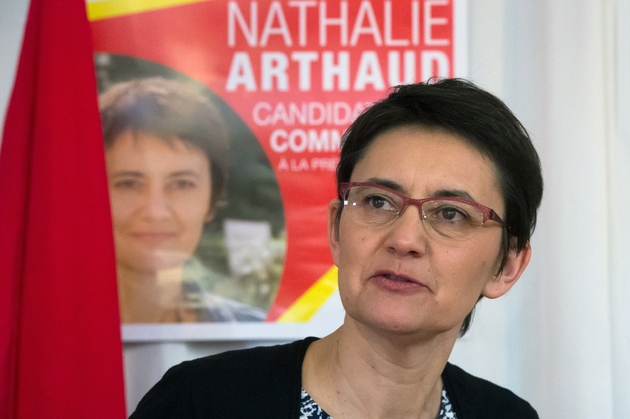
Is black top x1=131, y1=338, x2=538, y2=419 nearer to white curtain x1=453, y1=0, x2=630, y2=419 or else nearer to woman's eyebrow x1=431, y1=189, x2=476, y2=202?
woman's eyebrow x1=431, y1=189, x2=476, y2=202

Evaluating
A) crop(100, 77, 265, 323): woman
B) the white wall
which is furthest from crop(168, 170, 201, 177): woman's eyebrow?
the white wall

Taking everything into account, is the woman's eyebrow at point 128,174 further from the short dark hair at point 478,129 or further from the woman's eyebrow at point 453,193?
the woman's eyebrow at point 453,193

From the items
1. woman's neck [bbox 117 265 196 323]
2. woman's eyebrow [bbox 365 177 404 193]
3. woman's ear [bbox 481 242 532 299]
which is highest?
woman's eyebrow [bbox 365 177 404 193]

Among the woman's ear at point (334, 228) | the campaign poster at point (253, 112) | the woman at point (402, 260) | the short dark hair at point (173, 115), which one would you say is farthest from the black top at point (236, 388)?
the short dark hair at point (173, 115)

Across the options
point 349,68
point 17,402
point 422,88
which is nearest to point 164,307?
point 17,402

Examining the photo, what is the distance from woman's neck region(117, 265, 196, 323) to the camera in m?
1.93

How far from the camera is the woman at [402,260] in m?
1.16

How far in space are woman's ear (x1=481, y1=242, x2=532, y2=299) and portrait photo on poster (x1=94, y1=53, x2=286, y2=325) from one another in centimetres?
77

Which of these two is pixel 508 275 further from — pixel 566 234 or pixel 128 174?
pixel 128 174

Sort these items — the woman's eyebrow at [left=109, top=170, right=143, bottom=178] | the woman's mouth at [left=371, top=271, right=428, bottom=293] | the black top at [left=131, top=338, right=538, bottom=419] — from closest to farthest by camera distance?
the woman's mouth at [left=371, top=271, right=428, bottom=293] → the black top at [left=131, top=338, right=538, bottom=419] → the woman's eyebrow at [left=109, top=170, right=143, bottom=178]

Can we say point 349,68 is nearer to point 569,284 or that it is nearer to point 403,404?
point 569,284

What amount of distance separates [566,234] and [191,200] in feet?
3.43

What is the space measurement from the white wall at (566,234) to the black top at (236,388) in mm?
646

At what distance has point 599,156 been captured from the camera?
6.49 feet
